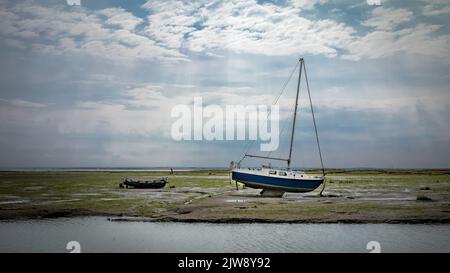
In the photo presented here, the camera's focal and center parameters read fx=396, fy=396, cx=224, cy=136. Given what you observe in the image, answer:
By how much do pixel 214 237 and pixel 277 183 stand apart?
1953cm

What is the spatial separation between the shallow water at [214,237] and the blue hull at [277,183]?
608 inches

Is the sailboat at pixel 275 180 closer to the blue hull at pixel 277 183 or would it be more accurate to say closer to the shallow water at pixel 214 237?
the blue hull at pixel 277 183

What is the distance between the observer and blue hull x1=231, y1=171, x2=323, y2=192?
41634 mm

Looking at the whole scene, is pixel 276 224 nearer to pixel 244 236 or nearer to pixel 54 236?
pixel 244 236

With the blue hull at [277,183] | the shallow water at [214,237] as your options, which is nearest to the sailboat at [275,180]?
the blue hull at [277,183]

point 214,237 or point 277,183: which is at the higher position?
point 277,183

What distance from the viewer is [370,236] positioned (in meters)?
23.4

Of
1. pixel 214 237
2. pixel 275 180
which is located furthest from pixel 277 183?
pixel 214 237

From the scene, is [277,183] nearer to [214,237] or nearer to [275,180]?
[275,180]

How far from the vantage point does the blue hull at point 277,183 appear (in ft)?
137

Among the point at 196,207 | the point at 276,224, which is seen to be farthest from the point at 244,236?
the point at 196,207

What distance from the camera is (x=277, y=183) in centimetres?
4159

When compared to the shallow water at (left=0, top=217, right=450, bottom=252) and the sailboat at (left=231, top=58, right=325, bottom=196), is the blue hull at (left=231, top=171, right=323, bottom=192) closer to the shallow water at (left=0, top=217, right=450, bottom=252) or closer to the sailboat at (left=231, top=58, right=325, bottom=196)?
the sailboat at (left=231, top=58, right=325, bottom=196)

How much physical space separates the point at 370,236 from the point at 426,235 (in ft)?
10.9
